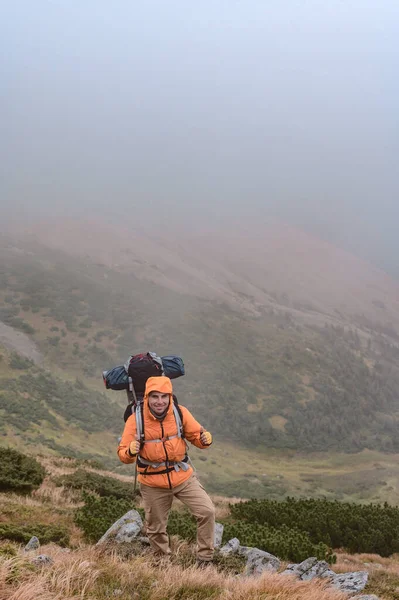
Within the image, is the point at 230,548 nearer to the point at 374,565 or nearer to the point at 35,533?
the point at 35,533

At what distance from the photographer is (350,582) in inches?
198

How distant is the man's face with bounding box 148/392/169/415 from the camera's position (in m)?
4.70

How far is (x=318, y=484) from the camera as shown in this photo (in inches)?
1267

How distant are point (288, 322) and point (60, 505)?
72268mm

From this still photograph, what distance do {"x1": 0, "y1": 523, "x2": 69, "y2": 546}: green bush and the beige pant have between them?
191 centimetres

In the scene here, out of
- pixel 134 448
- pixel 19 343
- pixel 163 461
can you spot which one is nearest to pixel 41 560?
pixel 134 448

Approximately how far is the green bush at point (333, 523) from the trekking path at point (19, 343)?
3680cm

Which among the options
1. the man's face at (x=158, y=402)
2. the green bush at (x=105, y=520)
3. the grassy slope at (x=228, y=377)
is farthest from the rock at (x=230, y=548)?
the grassy slope at (x=228, y=377)

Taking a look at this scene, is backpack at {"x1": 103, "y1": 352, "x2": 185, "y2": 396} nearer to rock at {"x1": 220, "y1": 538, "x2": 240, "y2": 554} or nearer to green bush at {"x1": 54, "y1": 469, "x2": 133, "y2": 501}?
rock at {"x1": 220, "y1": 538, "x2": 240, "y2": 554}

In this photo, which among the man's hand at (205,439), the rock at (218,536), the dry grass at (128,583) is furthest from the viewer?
the rock at (218,536)

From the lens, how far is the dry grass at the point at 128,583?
319 cm

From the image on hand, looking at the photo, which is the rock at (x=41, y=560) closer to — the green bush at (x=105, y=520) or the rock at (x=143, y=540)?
the rock at (x=143, y=540)

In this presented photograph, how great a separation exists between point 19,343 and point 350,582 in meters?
45.4

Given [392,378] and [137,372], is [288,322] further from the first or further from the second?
[137,372]
